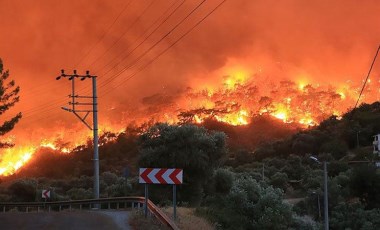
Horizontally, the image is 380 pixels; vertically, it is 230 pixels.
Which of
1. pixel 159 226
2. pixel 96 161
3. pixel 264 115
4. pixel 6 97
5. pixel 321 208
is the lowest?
pixel 321 208

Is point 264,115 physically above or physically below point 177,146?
above

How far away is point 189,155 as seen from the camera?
131 feet

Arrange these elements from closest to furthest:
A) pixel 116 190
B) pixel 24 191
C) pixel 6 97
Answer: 1. pixel 6 97
2. pixel 116 190
3. pixel 24 191

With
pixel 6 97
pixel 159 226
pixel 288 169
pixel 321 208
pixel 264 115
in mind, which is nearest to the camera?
pixel 159 226

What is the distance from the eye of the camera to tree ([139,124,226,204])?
3981 cm

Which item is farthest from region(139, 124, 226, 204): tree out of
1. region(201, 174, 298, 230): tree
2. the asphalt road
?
the asphalt road

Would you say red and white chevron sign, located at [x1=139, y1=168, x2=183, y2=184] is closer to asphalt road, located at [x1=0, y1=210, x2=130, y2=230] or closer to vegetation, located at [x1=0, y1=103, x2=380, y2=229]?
asphalt road, located at [x1=0, y1=210, x2=130, y2=230]

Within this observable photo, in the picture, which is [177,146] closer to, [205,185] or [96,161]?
[205,185]

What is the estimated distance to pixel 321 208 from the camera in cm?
6569

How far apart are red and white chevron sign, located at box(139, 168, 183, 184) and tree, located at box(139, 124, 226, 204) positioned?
2028 cm

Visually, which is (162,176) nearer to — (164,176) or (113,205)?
(164,176)

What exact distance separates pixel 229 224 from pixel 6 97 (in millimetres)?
19268

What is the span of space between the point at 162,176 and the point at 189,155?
21.2 metres

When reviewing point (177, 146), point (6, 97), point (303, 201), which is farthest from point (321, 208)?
point (6, 97)
